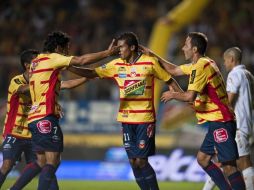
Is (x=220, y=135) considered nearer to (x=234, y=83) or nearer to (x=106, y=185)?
(x=234, y=83)

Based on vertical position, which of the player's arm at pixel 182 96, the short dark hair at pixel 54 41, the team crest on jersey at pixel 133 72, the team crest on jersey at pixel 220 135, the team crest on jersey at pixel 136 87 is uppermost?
the short dark hair at pixel 54 41

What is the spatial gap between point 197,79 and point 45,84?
1964 mm

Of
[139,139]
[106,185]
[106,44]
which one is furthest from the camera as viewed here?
[106,44]

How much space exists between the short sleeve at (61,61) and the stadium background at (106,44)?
6.85 meters

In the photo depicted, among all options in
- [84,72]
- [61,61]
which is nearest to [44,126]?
[61,61]

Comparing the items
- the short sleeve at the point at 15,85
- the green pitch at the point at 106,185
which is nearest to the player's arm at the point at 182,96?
the short sleeve at the point at 15,85

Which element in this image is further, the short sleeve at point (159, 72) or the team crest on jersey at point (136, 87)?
the short sleeve at point (159, 72)

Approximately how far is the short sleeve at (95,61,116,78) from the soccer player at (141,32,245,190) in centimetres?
103

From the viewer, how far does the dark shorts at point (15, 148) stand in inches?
460

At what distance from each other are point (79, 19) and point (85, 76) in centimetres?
1094

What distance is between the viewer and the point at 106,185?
1558 centimetres

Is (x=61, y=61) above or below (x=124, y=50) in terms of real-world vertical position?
below

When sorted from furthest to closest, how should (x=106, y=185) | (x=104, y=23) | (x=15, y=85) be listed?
(x=104, y=23)
(x=106, y=185)
(x=15, y=85)

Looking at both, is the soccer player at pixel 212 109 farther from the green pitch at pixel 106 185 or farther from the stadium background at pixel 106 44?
the stadium background at pixel 106 44
